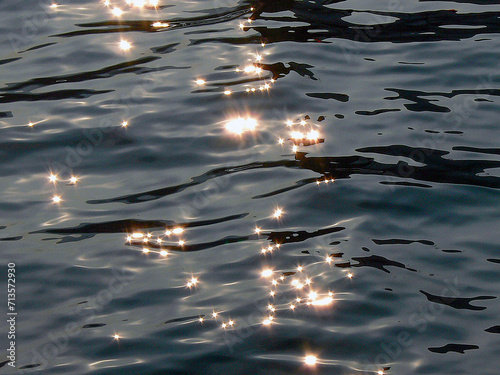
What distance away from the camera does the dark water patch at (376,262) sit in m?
4.82

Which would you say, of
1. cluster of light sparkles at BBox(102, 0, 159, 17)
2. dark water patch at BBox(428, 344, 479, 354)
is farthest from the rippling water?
cluster of light sparkles at BBox(102, 0, 159, 17)

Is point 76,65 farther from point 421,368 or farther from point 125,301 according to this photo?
point 421,368

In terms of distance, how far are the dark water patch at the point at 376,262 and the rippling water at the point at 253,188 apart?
0.02 meters

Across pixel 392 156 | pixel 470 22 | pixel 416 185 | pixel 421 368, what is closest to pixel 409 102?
pixel 392 156

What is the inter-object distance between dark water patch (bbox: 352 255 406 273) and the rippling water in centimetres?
2

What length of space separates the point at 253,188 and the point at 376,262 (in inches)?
51.8

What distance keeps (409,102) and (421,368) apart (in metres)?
3.40

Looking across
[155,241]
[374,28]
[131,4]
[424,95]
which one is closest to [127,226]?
[155,241]

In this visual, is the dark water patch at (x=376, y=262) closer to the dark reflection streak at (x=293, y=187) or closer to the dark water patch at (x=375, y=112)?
the dark reflection streak at (x=293, y=187)

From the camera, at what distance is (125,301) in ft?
15.1

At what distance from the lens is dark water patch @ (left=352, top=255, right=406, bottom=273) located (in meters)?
4.82

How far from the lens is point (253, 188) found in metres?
5.72

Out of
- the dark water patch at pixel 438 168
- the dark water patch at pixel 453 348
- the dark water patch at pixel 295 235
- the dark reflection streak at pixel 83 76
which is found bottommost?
the dark water patch at pixel 453 348

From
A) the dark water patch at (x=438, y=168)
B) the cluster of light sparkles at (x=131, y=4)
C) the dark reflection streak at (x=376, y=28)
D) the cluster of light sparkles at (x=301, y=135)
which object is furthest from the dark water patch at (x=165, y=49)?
the dark water patch at (x=438, y=168)
